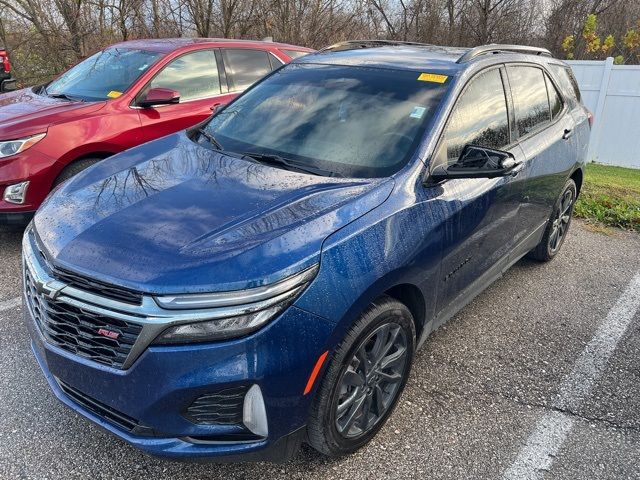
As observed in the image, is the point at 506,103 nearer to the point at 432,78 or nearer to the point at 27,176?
the point at 432,78

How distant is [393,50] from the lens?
3.77m

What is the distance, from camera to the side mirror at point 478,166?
2.73m

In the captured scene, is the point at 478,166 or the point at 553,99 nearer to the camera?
the point at 478,166

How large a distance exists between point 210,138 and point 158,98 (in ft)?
6.30

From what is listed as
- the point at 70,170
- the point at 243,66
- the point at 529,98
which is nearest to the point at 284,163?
the point at 529,98

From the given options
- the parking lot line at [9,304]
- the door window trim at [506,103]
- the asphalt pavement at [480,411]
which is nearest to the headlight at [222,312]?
the asphalt pavement at [480,411]

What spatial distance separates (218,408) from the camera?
6.63ft

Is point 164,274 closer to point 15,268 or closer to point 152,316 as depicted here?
point 152,316

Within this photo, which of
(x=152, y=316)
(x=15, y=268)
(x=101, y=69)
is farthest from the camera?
(x=101, y=69)

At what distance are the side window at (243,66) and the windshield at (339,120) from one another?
260cm

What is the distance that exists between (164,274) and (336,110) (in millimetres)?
1662

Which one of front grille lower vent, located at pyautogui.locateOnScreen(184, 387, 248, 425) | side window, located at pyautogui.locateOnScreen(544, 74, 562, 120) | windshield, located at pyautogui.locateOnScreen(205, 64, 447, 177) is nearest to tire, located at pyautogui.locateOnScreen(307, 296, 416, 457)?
front grille lower vent, located at pyautogui.locateOnScreen(184, 387, 248, 425)

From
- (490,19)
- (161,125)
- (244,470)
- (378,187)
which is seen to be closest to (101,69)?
(161,125)

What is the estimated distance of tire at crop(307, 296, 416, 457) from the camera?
7.43 ft
